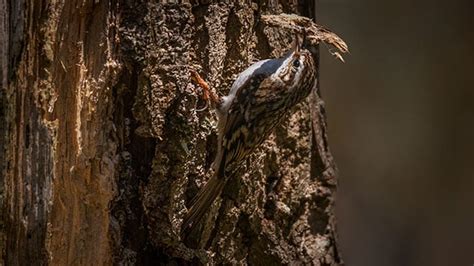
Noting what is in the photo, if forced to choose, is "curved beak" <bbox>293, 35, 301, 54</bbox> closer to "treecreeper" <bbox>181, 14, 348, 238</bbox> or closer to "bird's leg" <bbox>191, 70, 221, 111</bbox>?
"treecreeper" <bbox>181, 14, 348, 238</bbox>

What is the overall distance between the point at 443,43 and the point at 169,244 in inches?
102

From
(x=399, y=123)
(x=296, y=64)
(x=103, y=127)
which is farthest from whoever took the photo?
(x=399, y=123)

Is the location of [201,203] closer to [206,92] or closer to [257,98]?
[206,92]

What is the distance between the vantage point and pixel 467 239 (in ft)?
14.1

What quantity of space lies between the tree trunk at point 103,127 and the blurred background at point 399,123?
222cm

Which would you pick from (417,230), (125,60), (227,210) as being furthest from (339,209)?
(125,60)

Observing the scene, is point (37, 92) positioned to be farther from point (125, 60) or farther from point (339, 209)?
point (339, 209)

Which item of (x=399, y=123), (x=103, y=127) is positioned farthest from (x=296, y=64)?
(x=399, y=123)

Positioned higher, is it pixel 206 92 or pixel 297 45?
pixel 297 45

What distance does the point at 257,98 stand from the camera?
2344mm

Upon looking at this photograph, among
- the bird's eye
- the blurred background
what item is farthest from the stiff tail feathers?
the blurred background

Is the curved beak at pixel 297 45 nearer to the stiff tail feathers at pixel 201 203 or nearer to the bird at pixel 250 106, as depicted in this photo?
the bird at pixel 250 106

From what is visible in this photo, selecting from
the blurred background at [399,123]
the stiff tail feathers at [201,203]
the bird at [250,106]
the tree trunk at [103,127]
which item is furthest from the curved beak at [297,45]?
the blurred background at [399,123]

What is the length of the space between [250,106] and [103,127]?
0.50m
